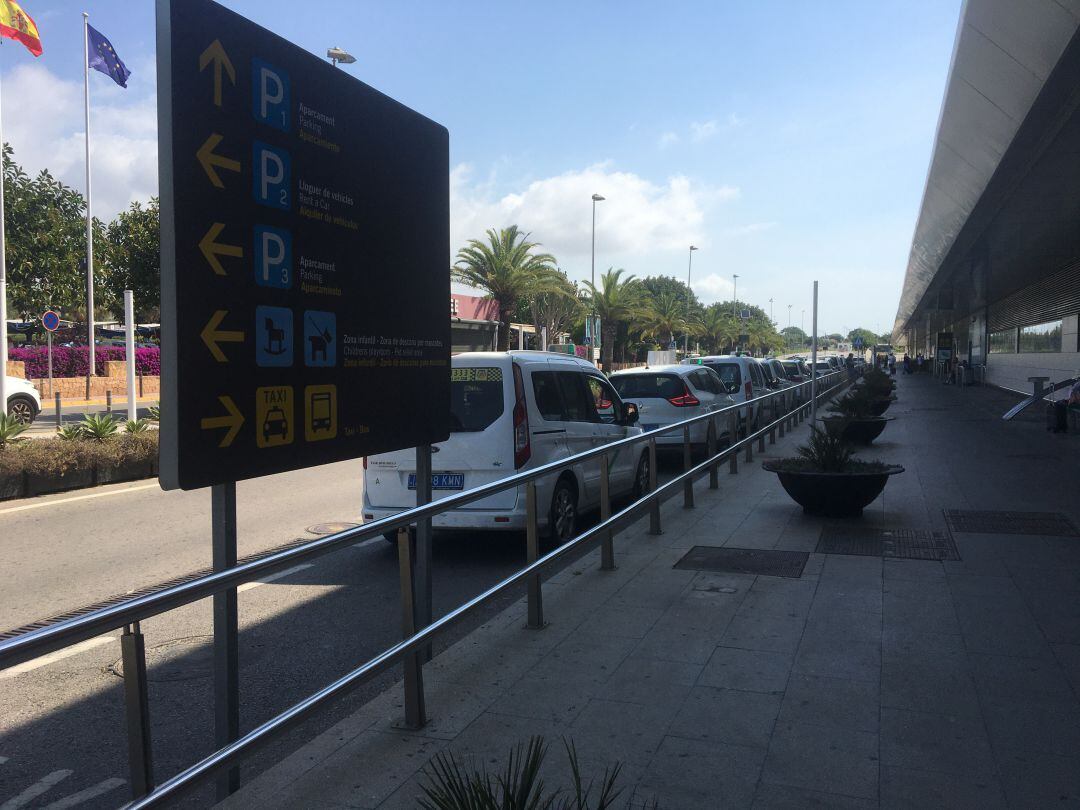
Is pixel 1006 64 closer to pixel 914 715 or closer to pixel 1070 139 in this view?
pixel 1070 139

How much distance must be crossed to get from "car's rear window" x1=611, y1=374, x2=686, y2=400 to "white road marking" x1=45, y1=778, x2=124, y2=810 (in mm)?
11321

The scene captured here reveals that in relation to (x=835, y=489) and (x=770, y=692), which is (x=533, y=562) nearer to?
(x=770, y=692)

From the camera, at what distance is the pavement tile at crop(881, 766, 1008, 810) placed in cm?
319

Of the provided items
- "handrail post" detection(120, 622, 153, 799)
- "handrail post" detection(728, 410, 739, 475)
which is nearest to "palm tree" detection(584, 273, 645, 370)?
"handrail post" detection(728, 410, 739, 475)

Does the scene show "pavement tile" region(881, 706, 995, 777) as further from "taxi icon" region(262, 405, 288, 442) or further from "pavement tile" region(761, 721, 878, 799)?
"taxi icon" region(262, 405, 288, 442)

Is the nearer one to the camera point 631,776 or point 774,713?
point 631,776

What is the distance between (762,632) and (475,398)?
136 inches

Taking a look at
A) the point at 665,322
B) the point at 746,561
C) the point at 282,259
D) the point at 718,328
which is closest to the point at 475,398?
the point at 746,561

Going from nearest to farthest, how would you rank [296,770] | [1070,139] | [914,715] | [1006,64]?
[296,770], [914,715], [1006,64], [1070,139]

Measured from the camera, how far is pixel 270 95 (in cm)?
331

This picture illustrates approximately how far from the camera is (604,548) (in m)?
6.88

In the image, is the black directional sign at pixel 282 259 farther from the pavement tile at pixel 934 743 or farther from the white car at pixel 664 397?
the white car at pixel 664 397

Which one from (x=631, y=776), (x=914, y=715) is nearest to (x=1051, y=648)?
(x=914, y=715)

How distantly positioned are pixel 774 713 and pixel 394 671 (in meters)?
2.17
